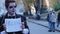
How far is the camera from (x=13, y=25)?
449 cm

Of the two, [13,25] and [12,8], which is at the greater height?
[12,8]

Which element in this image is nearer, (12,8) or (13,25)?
(12,8)

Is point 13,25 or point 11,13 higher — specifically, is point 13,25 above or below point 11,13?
below

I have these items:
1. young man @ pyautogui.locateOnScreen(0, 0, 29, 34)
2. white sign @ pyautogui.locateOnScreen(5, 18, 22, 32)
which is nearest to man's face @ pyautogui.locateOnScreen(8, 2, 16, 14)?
young man @ pyautogui.locateOnScreen(0, 0, 29, 34)

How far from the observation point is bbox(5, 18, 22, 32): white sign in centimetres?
445

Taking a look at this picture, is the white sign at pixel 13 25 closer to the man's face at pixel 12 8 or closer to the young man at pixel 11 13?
the young man at pixel 11 13

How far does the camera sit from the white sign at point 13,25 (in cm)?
445

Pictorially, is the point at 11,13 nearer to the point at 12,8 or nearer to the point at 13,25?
the point at 12,8

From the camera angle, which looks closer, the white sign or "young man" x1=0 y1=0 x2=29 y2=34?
"young man" x1=0 y1=0 x2=29 y2=34

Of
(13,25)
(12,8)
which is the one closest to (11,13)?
(12,8)

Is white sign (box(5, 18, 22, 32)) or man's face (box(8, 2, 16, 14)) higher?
man's face (box(8, 2, 16, 14))

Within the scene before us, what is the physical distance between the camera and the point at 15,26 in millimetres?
4504

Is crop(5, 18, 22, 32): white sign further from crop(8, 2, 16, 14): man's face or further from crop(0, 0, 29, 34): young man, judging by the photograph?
crop(8, 2, 16, 14): man's face

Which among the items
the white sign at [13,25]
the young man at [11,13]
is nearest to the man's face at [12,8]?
the young man at [11,13]
